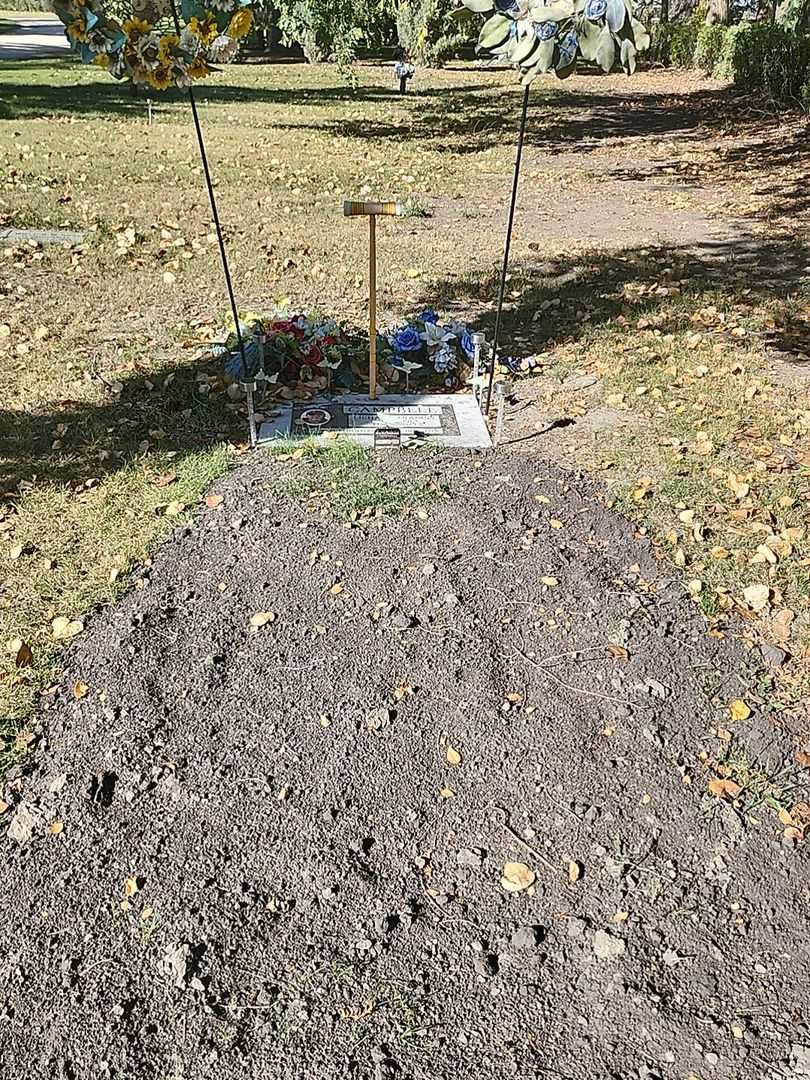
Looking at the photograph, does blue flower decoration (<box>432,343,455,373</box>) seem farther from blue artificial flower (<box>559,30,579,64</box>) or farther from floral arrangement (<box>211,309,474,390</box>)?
blue artificial flower (<box>559,30,579,64</box>)

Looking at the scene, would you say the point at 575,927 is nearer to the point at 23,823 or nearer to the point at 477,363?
the point at 23,823

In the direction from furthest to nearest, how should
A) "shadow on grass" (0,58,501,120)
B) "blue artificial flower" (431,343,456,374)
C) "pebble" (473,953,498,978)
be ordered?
1. "shadow on grass" (0,58,501,120)
2. "blue artificial flower" (431,343,456,374)
3. "pebble" (473,953,498,978)

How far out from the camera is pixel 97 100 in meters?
15.9

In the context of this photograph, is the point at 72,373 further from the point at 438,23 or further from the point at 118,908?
the point at 438,23

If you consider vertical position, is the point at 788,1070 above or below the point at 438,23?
above

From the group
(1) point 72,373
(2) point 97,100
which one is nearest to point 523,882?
(1) point 72,373

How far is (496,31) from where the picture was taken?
3.10 meters

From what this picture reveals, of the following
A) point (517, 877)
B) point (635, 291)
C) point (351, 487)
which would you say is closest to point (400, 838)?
point (517, 877)

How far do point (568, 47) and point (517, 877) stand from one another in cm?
Result: 272

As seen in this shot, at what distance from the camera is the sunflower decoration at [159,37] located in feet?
10.5

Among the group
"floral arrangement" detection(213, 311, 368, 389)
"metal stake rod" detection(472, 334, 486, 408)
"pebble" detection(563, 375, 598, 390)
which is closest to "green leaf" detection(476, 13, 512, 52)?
"metal stake rod" detection(472, 334, 486, 408)

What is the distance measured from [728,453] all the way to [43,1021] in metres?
3.53

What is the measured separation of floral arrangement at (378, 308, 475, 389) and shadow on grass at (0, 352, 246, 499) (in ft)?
3.16

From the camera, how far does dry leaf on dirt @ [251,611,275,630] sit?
2982 mm
